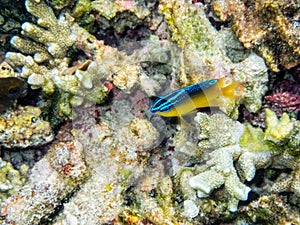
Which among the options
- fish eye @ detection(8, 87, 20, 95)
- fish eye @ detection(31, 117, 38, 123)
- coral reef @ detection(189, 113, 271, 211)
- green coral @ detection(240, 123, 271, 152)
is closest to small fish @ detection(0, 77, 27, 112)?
fish eye @ detection(8, 87, 20, 95)

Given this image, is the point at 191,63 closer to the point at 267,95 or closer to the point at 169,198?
the point at 267,95

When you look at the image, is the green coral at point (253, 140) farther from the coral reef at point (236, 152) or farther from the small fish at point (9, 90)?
the small fish at point (9, 90)

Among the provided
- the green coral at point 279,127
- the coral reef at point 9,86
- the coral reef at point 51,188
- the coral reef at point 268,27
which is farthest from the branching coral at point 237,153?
the coral reef at point 9,86

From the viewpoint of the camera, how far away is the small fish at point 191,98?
8.91 feet

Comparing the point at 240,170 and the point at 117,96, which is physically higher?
the point at 117,96

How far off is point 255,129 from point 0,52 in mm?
2658

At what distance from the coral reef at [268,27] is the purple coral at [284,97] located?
0.63 ft

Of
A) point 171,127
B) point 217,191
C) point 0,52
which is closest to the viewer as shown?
point 217,191

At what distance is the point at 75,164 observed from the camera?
9.87 feet

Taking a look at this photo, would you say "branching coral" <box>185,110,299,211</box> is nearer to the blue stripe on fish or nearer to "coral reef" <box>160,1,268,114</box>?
"coral reef" <box>160,1,268,114</box>

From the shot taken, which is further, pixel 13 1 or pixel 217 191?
pixel 13 1

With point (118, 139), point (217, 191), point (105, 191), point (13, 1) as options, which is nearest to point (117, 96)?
point (118, 139)

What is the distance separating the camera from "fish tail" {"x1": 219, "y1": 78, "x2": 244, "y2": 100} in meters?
2.89

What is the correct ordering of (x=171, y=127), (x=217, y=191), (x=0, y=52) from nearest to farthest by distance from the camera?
(x=217, y=191), (x=171, y=127), (x=0, y=52)
